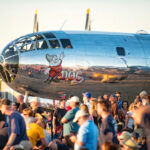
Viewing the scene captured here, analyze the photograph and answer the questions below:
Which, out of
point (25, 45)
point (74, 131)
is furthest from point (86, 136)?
point (25, 45)

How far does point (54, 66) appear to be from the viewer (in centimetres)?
1505

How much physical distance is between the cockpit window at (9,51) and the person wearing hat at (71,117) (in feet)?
20.0

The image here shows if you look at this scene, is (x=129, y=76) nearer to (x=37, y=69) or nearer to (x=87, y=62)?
(x=87, y=62)

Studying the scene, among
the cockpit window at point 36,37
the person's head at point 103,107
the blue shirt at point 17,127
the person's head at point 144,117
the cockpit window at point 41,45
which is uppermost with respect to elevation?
the cockpit window at point 36,37

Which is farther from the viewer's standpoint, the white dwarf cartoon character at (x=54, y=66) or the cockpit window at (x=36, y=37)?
the cockpit window at (x=36, y=37)

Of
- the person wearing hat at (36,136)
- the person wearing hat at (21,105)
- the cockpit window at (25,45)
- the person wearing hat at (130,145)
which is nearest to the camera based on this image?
the person wearing hat at (130,145)

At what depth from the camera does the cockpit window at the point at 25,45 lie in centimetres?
1511

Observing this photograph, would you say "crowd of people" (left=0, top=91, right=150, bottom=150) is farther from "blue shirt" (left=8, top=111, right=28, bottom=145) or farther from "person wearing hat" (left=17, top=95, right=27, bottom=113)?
"person wearing hat" (left=17, top=95, right=27, bottom=113)

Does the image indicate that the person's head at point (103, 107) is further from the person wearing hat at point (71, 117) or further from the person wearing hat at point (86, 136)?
the person wearing hat at point (71, 117)

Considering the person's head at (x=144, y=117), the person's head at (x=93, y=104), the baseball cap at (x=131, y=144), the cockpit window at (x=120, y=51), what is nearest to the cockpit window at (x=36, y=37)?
the cockpit window at (x=120, y=51)

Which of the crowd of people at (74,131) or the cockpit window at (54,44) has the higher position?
the cockpit window at (54,44)

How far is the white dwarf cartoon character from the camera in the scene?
591 inches

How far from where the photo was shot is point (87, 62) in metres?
15.3

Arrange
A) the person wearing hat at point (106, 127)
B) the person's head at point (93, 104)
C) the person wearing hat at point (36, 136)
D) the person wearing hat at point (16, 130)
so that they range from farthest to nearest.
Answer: the person's head at point (93, 104)
the person wearing hat at point (36, 136)
the person wearing hat at point (16, 130)
the person wearing hat at point (106, 127)
